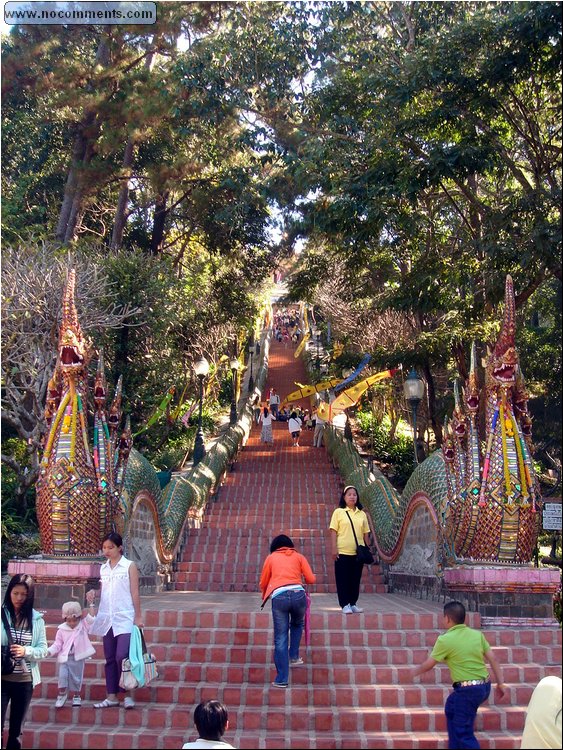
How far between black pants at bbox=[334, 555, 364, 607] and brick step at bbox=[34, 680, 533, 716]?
1.36 metres

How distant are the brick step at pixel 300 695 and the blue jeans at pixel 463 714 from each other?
155 cm

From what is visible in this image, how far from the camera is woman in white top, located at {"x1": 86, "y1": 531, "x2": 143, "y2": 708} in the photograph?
250 inches

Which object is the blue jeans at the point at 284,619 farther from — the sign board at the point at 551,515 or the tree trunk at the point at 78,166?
the tree trunk at the point at 78,166

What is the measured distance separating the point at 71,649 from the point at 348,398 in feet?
51.3

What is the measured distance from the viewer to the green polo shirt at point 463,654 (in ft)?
17.5

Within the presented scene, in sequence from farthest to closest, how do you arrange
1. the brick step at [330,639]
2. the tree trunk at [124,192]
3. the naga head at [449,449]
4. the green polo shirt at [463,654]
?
1. the tree trunk at [124,192]
2. the naga head at [449,449]
3. the brick step at [330,639]
4. the green polo shirt at [463,654]

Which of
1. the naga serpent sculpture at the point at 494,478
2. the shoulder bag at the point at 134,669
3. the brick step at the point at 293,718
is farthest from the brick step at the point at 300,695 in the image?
the naga serpent sculpture at the point at 494,478

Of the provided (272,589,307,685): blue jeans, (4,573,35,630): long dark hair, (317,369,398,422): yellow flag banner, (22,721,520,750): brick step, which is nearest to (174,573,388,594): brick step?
(272,589,307,685): blue jeans

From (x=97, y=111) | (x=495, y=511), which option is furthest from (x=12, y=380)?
(x=495, y=511)

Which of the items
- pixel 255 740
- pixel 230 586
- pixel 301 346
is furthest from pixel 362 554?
pixel 301 346

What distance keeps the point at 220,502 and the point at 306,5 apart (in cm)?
894

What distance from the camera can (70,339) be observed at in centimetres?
884

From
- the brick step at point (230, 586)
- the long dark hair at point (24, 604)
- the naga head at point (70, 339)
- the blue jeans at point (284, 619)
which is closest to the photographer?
the long dark hair at point (24, 604)

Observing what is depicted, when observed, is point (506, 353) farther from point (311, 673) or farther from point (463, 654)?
point (463, 654)
